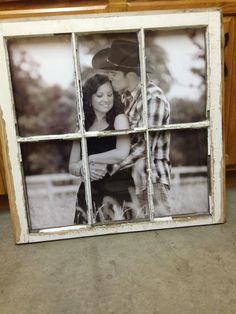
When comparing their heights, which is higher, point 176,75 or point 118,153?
point 176,75

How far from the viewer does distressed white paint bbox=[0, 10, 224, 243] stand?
3.13 feet

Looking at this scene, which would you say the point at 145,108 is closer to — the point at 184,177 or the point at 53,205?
the point at 184,177

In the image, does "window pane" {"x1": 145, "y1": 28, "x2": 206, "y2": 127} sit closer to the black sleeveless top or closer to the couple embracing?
the couple embracing

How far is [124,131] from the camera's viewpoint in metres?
1.02

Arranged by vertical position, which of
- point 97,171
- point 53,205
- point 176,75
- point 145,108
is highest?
point 176,75

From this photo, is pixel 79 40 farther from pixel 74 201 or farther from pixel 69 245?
pixel 69 245

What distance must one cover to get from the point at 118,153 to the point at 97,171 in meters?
0.10

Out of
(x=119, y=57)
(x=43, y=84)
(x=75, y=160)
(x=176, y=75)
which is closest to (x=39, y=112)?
(x=43, y=84)

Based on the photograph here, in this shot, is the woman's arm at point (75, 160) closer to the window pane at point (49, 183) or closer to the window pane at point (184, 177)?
the window pane at point (49, 183)

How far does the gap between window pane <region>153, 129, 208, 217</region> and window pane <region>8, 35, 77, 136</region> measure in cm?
35

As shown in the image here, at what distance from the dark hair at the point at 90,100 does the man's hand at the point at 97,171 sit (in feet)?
0.44

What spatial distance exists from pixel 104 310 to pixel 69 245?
13.1 inches

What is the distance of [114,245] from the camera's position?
1.01 m

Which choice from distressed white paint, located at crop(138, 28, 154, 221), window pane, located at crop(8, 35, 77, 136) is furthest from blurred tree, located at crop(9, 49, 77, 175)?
distressed white paint, located at crop(138, 28, 154, 221)
